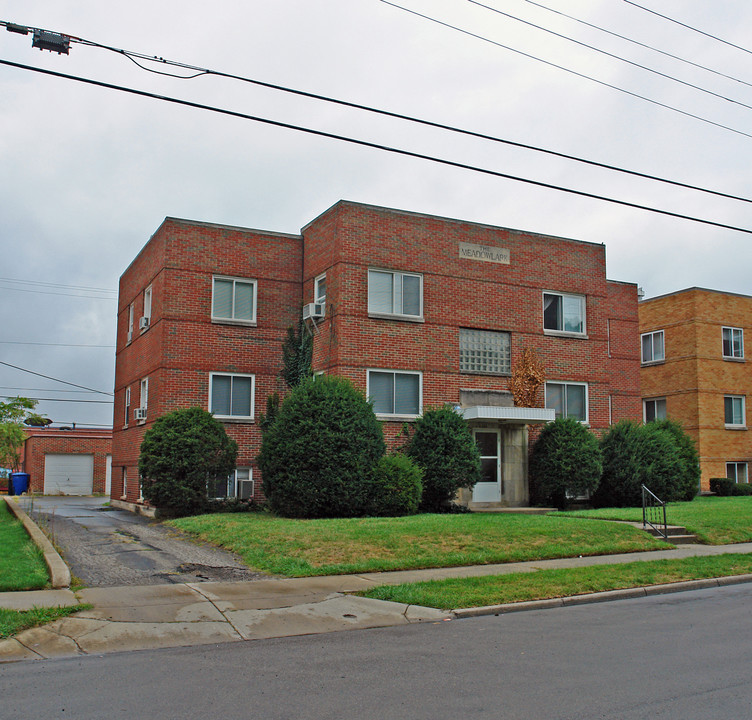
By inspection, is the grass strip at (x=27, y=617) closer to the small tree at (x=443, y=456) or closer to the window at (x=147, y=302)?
the small tree at (x=443, y=456)

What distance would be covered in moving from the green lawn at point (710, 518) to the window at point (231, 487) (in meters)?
8.57

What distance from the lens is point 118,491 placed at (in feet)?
89.4

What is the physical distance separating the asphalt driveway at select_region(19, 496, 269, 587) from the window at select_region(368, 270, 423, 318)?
26.7 feet

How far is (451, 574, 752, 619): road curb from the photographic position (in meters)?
10.0

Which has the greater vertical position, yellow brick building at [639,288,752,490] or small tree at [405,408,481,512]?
yellow brick building at [639,288,752,490]

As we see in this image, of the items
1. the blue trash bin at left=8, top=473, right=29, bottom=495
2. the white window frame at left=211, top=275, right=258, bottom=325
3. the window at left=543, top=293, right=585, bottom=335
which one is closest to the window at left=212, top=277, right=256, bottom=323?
the white window frame at left=211, top=275, right=258, bottom=325

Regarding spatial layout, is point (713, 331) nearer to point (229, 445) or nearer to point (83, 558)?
point (229, 445)

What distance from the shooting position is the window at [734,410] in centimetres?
3497

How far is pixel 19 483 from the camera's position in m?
38.0

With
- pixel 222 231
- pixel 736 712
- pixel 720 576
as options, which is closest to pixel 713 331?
pixel 222 231

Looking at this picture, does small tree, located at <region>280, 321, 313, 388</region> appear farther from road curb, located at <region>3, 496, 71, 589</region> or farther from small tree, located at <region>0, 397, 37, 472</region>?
small tree, located at <region>0, 397, 37, 472</region>

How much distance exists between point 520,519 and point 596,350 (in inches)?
367

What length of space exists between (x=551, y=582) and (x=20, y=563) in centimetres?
768

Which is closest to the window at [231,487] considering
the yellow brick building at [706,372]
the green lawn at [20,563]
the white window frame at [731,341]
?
the green lawn at [20,563]
